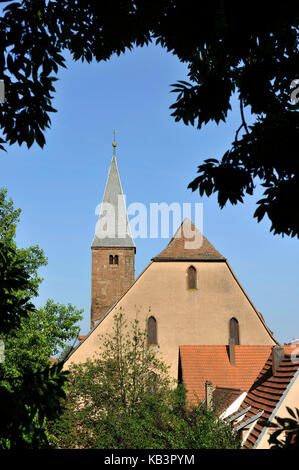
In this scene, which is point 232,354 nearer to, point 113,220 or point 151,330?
point 151,330

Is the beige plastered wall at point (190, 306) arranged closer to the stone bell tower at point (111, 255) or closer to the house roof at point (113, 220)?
the stone bell tower at point (111, 255)

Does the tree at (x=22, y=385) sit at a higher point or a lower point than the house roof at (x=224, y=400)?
higher

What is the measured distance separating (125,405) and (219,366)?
16.9 feet

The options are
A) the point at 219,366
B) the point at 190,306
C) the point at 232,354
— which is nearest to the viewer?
the point at 219,366

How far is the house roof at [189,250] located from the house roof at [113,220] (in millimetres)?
13684

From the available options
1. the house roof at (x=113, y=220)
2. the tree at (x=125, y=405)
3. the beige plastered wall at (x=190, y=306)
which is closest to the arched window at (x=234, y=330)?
the beige plastered wall at (x=190, y=306)

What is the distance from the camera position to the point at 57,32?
13.7 ft

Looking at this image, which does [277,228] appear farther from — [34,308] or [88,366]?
[88,366]

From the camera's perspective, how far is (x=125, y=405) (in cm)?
1872

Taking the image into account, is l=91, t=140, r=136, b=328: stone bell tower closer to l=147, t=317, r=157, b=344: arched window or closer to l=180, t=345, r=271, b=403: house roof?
l=147, t=317, r=157, b=344: arched window

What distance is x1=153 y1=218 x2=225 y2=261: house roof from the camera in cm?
2495

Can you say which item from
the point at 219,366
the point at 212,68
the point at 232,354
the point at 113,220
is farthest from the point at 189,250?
the point at 212,68

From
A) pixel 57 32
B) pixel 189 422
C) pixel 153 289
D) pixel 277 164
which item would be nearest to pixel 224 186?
pixel 277 164

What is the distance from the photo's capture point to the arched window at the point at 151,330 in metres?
23.5
